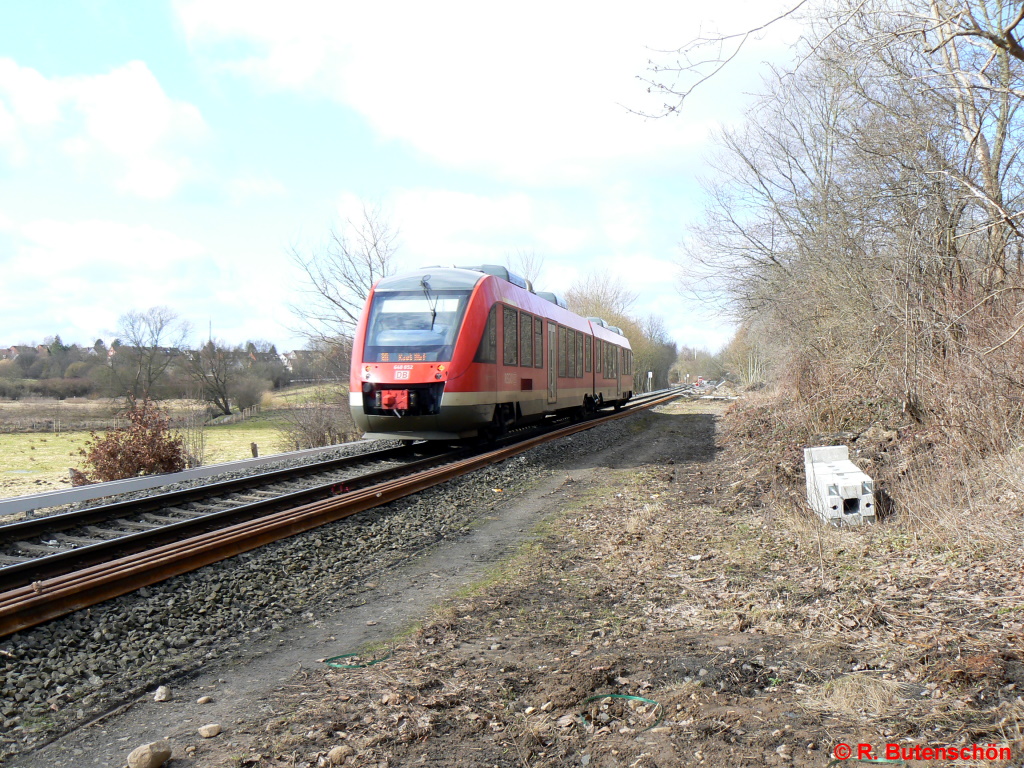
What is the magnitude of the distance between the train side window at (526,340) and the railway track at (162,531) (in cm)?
363

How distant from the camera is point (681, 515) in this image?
773 centimetres

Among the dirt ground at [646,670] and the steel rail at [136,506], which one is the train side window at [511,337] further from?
the dirt ground at [646,670]

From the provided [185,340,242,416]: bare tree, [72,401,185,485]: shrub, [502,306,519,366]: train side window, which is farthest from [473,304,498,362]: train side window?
[185,340,242,416]: bare tree

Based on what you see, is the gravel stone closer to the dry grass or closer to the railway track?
the railway track

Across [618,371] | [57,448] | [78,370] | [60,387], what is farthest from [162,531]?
[60,387]

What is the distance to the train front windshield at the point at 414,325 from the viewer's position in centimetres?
1188

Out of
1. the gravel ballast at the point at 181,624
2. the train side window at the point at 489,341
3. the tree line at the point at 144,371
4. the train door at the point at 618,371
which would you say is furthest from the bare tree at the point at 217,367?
the gravel ballast at the point at 181,624

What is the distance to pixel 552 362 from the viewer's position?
17.1m

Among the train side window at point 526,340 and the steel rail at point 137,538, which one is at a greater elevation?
the train side window at point 526,340

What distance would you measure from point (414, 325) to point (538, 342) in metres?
4.27

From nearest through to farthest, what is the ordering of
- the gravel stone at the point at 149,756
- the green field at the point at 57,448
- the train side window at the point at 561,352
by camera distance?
the gravel stone at the point at 149,756 → the green field at the point at 57,448 → the train side window at the point at 561,352

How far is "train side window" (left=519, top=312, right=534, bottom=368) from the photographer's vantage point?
47.6 feet

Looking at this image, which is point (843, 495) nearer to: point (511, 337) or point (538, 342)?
point (511, 337)

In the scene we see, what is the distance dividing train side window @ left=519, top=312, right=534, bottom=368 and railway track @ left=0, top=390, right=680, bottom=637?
363cm
